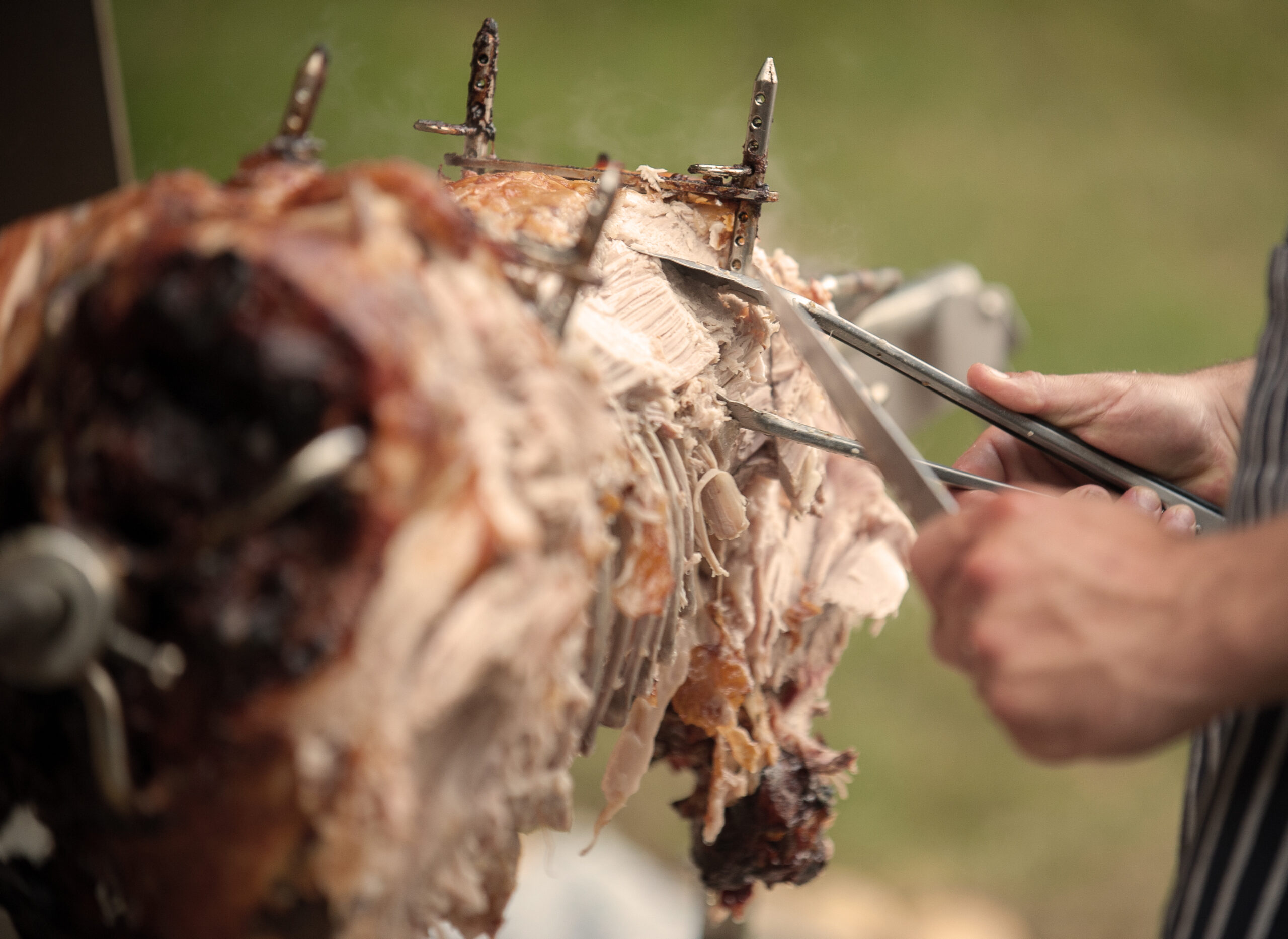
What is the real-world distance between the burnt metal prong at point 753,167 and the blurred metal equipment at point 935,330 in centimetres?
87

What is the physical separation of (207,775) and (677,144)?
244 cm

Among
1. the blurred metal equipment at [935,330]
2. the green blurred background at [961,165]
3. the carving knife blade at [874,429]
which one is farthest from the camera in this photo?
the green blurred background at [961,165]

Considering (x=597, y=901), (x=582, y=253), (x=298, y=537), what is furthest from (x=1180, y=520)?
(x=597, y=901)

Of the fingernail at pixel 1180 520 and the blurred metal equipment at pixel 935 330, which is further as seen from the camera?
the blurred metal equipment at pixel 935 330

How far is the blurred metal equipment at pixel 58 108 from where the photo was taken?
1.55 metres

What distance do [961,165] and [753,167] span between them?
2519 millimetres

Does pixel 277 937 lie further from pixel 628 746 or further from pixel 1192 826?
pixel 1192 826

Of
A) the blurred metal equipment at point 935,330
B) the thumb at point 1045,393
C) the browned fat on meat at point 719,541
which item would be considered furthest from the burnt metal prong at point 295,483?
the blurred metal equipment at point 935,330

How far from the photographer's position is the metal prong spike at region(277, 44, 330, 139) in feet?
2.61

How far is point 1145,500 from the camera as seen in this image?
122 cm

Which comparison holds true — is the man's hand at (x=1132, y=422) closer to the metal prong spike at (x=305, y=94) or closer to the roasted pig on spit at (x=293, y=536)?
the roasted pig on spit at (x=293, y=536)

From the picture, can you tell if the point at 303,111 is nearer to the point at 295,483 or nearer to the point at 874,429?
the point at 295,483

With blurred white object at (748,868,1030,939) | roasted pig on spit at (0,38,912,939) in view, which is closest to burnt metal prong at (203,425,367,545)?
roasted pig on spit at (0,38,912,939)

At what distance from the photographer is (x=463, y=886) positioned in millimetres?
765
